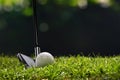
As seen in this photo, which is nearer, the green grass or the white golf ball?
the green grass

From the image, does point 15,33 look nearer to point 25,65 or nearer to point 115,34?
point 115,34

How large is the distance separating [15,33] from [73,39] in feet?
12.7

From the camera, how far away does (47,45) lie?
36.5 m

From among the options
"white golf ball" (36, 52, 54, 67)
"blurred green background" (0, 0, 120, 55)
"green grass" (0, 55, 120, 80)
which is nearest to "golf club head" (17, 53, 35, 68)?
"white golf ball" (36, 52, 54, 67)

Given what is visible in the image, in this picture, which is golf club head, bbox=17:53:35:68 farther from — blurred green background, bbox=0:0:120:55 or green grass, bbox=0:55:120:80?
blurred green background, bbox=0:0:120:55

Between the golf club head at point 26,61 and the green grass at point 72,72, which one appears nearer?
the green grass at point 72,72

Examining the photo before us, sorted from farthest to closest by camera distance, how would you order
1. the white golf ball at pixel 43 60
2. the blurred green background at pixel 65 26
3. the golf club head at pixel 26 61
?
the blurred green background at pixel 65 26
the golf club head at pixel 26 61
the white golf ball at pixel 43 60

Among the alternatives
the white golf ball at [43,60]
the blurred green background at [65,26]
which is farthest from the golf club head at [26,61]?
the blurred green background at [65,26]

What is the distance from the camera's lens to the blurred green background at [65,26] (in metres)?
36.9

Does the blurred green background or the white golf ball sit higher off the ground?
the blurred green background

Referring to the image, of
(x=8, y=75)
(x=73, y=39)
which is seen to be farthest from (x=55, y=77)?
(x=73, y=39)

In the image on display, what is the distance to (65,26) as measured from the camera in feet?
135

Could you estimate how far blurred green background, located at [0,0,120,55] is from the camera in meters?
36.9

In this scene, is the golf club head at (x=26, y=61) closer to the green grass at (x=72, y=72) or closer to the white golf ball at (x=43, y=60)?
the white golf ball at (x=43, y=60)
